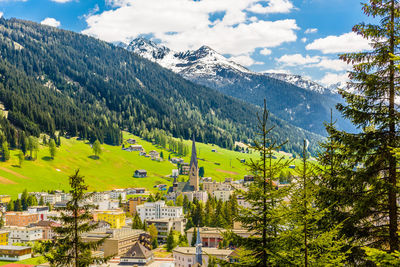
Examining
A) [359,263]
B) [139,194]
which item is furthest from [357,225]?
[139,194]

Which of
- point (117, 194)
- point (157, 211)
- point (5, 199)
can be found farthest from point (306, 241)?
point (117, 194)

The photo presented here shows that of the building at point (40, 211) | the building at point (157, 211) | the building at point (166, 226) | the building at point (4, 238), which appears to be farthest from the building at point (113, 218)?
the building at point (4, 238)

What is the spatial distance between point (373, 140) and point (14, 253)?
373 ft

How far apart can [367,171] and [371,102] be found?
3085 millimetres

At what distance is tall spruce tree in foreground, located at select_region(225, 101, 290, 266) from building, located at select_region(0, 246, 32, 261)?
106 metres

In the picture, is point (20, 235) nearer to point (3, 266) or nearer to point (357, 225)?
point (3, 266)

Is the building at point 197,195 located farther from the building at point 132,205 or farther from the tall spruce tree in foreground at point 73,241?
the tall spruce tree in foreground at point 73,241

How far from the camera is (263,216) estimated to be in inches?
666

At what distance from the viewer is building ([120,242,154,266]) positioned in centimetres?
9411

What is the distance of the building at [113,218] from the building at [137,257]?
130ft

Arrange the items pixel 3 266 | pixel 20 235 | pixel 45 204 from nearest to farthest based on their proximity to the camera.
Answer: pixel 3 266 < pixel 20 235 < pixel 45 204

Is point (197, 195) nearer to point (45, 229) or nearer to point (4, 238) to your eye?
point (45, 229)

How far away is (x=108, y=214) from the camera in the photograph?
5487 inches

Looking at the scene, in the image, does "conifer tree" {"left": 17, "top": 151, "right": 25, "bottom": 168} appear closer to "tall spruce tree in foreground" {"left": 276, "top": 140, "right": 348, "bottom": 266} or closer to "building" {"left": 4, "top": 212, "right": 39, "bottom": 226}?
"building" {"left": 4, "top": 212, "right": 39, "bottom": 226}
